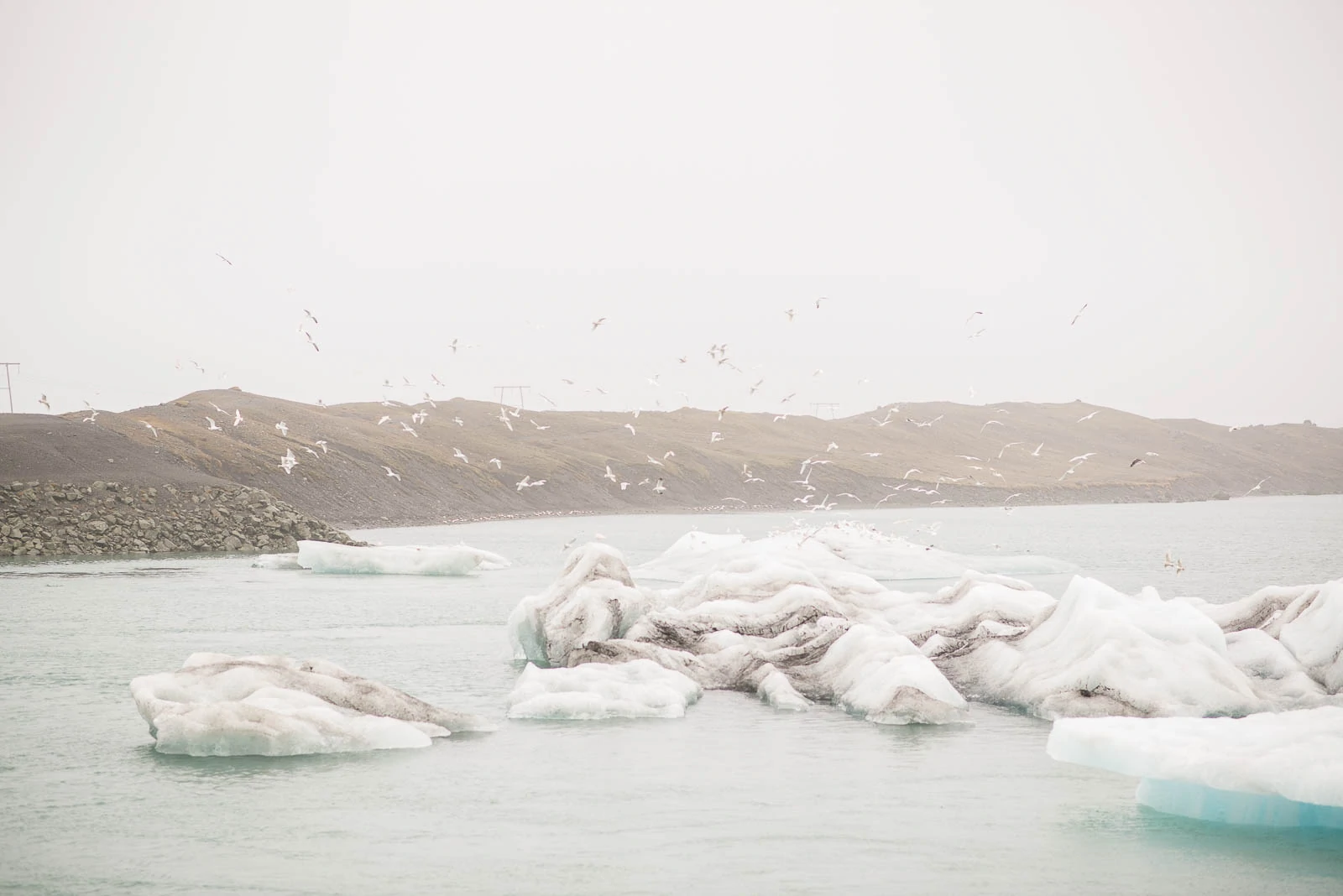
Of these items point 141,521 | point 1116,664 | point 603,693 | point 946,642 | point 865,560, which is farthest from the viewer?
point 141,521

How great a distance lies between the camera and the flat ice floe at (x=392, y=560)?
5150 centimetres

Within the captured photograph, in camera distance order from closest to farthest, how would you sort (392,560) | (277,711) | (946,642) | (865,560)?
(277,711), (946,642), (865,560), (392,560)

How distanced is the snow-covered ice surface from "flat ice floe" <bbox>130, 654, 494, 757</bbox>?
29.1 feet

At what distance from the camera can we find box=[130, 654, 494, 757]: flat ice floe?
16.4 m

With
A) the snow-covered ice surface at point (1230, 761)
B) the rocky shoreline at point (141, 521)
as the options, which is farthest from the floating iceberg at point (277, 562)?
the snow-covered ice surface at point (1230, 761)

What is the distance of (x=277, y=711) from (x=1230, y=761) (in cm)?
1169

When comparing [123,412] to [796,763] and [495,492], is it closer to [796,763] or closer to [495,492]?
[495,492]

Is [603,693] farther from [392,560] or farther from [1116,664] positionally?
[392,560]

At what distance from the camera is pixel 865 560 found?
162ft

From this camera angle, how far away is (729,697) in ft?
71.5

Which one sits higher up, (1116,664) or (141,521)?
(1116,664)

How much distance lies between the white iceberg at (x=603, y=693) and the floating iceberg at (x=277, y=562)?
1451 inches

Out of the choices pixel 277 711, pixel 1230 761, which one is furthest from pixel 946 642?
pixel 277 711

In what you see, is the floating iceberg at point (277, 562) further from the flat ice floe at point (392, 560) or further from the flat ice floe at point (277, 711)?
→ the flat ice floe at point (277, 711)
